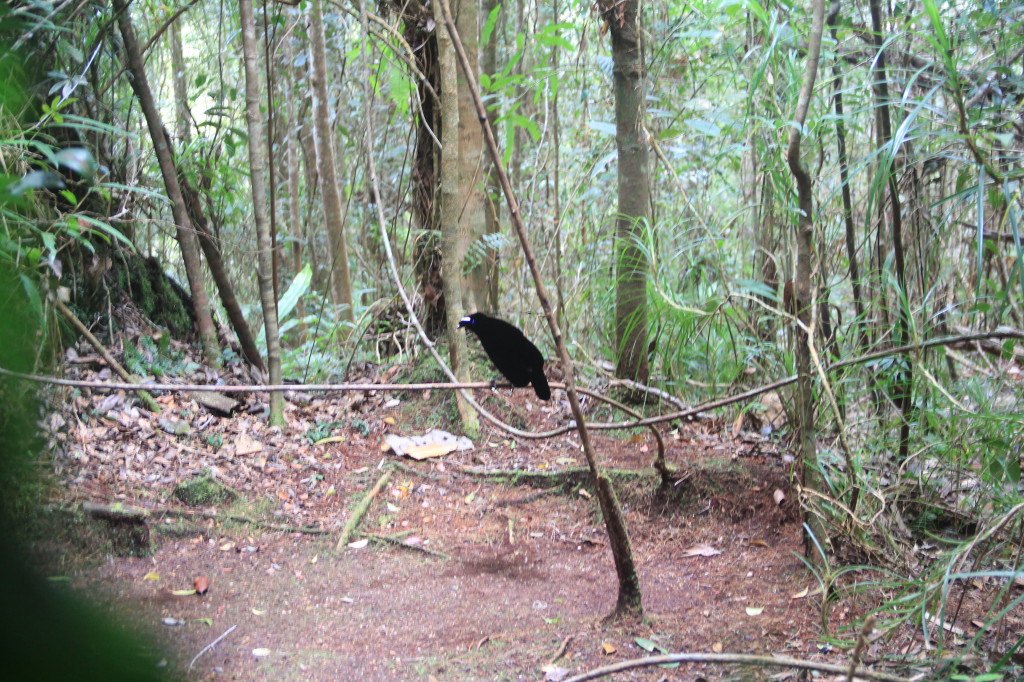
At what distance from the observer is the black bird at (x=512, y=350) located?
8.76ft

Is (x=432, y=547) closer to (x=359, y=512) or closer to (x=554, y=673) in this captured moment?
(x=359, y=512)

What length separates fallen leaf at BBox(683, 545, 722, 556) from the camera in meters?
3.17

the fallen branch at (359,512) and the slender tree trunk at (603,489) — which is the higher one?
the slender tree trunk at (603,489)

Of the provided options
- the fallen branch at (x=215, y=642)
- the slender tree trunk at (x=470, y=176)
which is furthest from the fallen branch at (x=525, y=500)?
the fallen branch at (x=215, y=642)

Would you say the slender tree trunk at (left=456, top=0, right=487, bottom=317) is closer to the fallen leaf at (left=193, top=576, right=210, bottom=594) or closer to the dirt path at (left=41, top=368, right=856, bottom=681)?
the dirt path at (left=41, top=368, right=856, bottom=681)

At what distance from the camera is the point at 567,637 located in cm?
253

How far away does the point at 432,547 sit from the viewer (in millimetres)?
3279

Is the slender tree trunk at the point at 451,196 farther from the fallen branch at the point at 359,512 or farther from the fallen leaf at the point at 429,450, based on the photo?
the fallen branch at the point at 359,512

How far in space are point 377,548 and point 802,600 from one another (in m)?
1.69

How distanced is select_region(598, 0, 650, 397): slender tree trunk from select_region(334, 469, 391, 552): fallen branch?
4.45 ft

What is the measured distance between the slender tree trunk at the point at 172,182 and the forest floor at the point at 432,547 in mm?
446

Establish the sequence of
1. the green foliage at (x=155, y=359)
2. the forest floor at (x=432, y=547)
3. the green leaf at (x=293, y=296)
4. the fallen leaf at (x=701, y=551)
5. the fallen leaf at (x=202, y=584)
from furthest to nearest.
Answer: the green leaf at (x=293, y=296) → the green foliage at (x=155, y=359) → the fallen leaf at (x=701, y=551) → the fallen leaf at (x=202, y=584) → the forest floor at (x=432, y=547)

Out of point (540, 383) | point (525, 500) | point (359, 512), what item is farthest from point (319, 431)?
point (540, 383)

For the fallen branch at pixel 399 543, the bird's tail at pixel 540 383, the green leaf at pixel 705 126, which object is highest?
the green leaf at pixel 705 126
